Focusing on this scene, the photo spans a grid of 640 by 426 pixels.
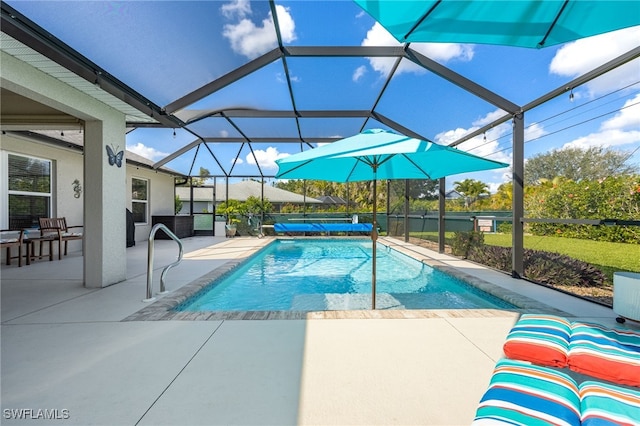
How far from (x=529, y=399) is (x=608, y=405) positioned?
0.36 m

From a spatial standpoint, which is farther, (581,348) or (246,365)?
(246,365)

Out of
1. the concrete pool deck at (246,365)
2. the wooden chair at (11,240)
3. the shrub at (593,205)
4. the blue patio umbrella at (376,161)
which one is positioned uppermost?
the blue patio umbrella at (376,161)

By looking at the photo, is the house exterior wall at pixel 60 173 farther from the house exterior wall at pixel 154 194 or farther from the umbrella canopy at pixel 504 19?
the umbrella canopy at pixel 504 19

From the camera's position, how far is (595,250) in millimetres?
6469

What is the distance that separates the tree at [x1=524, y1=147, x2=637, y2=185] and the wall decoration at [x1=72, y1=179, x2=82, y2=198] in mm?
12242

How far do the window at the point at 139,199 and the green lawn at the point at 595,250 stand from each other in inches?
423

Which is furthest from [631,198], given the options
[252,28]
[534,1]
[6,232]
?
[6,232]

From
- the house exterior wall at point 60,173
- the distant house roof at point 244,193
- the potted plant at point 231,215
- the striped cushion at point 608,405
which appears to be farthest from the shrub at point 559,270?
the distant house roof at point 244,193

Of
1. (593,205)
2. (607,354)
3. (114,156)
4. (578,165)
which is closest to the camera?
(607,354)

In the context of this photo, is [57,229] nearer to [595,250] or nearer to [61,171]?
[61,171]

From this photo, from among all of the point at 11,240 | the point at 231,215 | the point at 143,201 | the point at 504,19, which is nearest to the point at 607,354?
the point at 504,19

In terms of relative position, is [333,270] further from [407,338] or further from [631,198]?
[631,198]

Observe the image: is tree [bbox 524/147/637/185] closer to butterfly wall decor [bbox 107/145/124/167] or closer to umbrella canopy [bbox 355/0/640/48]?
umbrella canopy [bbox 355/0/640/48]

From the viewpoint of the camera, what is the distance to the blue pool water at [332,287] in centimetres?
442
